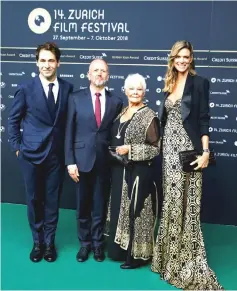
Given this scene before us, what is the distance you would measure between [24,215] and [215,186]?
2180 mm

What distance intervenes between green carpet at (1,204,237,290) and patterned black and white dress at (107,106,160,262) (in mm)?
200

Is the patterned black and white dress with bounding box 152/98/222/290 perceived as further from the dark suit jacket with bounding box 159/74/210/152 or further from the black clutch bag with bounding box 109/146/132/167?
the black clutch bag with bounding box 109/146/132/167

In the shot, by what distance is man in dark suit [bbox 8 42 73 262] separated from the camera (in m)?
3.30

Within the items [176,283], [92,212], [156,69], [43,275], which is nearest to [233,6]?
[156,69]

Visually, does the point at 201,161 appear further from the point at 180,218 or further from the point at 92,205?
the point at 92,205

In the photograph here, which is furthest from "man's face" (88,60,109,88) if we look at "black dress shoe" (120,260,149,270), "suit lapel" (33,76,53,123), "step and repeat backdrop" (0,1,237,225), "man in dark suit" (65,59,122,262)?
"black dress shoe" (120,260,149,270)

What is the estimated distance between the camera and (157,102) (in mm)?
4574

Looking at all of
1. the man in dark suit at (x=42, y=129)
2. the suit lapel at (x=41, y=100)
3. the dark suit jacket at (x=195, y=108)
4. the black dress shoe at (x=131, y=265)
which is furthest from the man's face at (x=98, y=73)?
the black dress shoe at (x=131, y=265)

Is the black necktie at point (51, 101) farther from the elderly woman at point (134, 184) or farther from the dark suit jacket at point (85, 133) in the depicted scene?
the elderly woman at point (134, 184)

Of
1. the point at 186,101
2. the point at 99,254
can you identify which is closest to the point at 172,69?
the point at 186,101

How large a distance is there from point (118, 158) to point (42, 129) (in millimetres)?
667

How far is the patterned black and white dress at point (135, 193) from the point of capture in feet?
10.4

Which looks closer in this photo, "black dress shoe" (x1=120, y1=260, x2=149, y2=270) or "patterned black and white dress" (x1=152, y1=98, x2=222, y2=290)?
"patterned black and white dress" (x1=152, y1=98, x2=222, y2=290)

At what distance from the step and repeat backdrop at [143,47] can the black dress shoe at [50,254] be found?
57.2 inches
